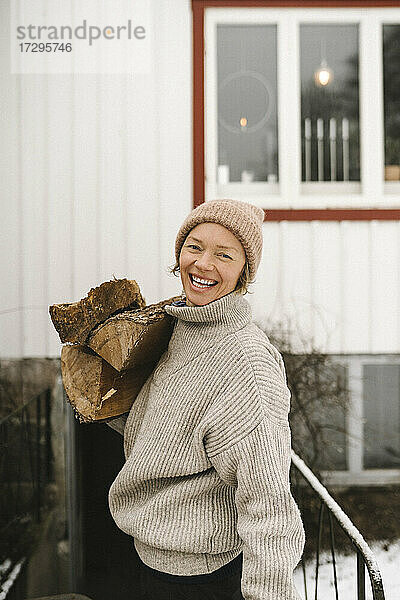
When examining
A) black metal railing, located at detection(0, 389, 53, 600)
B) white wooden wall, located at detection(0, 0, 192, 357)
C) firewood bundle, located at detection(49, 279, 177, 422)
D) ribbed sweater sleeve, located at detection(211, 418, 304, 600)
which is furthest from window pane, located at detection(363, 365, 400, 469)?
ribbed sweater sleeve, located at detection(211, 418, 304, 600)

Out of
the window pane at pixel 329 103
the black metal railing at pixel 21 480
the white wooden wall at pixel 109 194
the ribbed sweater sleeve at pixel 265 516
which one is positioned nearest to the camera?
the ribbed sweater sleeve at pixel 265 516

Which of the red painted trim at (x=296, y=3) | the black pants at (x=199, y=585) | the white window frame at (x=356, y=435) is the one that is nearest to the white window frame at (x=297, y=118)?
the red painted trim at (x=296, y=3)

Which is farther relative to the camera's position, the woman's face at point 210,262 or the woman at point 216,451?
the woman's face at point 210,262

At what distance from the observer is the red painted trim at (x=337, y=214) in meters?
3.80

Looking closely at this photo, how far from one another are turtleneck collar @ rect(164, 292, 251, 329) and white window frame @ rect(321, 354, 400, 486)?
230 centimetres

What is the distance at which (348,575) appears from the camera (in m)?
3.62

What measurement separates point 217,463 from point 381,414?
2661 millimetres

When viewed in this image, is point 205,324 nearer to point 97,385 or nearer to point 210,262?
point 210,262

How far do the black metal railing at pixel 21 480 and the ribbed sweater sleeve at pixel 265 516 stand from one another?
128 cm

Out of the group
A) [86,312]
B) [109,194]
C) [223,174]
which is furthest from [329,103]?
[86,312]

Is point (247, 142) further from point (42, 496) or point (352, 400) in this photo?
point (42, 496)

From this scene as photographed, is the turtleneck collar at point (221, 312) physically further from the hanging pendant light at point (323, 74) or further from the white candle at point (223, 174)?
the hanging pendant light at point (323, 74)

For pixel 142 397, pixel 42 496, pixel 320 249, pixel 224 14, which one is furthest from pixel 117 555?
pixel 224 14

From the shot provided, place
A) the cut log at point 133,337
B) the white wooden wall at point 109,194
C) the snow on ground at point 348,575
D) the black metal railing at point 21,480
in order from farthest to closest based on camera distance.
Answer: the white wooden wall at point 109,194 < the snow on ground at point 348,575 < the black metal railing at point 21,480 < the cut log at point 133,337
